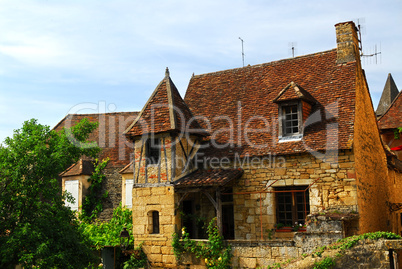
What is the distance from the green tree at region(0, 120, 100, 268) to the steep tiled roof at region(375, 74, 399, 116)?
949 inches

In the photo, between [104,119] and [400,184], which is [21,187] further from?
[400,184]

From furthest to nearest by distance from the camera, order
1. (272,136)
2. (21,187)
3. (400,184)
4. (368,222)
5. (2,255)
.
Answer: (400,184) < (272,136) < (368,222) < (21,187) < (2,255)

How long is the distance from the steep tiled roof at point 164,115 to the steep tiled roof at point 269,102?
118 centimetres

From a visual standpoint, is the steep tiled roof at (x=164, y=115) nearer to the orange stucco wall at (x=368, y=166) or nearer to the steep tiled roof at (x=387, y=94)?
the orange stucco wall at (x=368, y=166)

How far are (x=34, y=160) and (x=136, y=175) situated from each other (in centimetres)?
332

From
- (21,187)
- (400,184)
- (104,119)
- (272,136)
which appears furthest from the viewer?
(104,119)

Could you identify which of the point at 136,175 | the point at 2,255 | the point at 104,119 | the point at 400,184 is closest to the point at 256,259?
the point at 136,175

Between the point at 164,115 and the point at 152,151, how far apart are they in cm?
116

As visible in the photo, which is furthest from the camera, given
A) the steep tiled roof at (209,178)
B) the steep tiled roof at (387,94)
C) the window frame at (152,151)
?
the steep tiled roof at (387,94)

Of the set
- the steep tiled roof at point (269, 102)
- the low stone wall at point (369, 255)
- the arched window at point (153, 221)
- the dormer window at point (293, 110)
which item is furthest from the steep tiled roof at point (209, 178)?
the low stone wall at point (369, 255)

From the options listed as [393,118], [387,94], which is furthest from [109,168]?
[387,94]

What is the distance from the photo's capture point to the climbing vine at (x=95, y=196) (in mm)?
17641

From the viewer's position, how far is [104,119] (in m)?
21.1

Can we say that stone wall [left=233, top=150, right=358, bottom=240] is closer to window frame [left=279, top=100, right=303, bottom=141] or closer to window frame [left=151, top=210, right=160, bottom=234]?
window frame [left=279, top=100, right=303, bottom=141]
